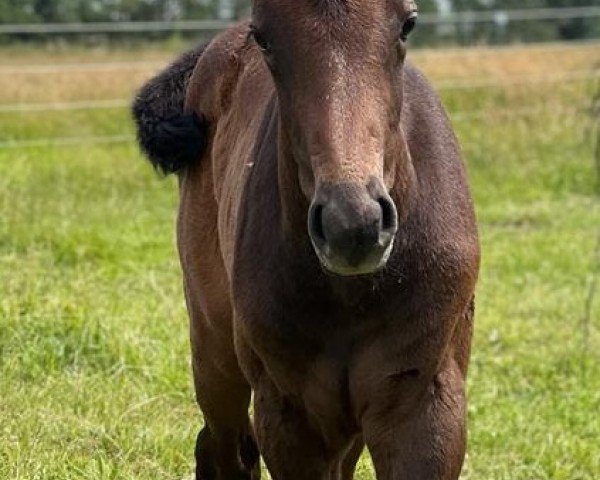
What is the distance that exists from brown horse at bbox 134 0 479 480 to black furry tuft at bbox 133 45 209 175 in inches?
21.2

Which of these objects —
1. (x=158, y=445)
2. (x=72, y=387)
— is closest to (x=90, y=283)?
(x=72, y=387)

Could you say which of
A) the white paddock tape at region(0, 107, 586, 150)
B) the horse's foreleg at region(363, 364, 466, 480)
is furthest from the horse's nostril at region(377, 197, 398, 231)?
the white paddock tape at region(0, 107, 586, 150)

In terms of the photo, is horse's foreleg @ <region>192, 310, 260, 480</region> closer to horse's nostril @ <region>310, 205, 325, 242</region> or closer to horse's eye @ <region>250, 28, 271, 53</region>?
horse's eye @ <region>250, 28, 271, 53</region>

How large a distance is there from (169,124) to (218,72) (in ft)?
0.78

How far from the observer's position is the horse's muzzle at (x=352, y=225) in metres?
2.42

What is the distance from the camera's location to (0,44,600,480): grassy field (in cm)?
474

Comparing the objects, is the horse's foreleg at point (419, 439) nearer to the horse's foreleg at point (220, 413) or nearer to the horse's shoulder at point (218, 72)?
the horse's foreleg at point (220, 413)

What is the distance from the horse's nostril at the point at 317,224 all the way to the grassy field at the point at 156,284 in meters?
1.97

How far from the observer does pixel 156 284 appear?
733 centimetres

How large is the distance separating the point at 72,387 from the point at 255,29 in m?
2.62

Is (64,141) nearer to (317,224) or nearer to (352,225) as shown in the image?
(317,224)

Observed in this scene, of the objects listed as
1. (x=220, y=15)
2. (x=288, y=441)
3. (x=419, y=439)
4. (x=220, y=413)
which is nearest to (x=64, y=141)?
(x=220, y=15)

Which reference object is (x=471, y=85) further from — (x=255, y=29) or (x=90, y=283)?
(x=255, y=29)

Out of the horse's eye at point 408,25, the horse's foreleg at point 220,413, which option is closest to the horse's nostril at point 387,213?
the horse's eye at point 408,25
